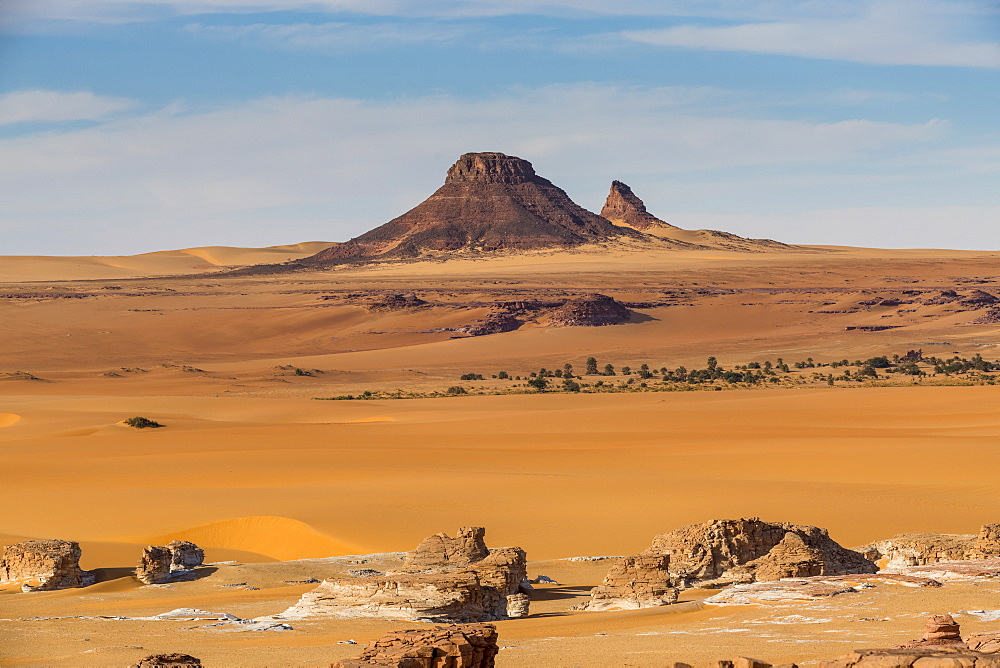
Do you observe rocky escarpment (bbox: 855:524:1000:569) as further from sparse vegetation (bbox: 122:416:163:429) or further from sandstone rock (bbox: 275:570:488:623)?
sparse vegetation (bbox: 122:416:163:429)

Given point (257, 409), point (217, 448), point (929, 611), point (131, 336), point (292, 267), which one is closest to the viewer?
point (929, 611)

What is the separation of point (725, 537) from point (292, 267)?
15122 cm

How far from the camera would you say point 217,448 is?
30.9 meters

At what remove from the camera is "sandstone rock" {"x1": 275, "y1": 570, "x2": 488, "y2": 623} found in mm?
10695

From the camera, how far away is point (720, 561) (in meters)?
13.1

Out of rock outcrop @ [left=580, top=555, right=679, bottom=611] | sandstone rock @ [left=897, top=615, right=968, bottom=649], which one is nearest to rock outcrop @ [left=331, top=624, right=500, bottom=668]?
sandstone rock @ [left=897, top=615, right=968, bottom=649]

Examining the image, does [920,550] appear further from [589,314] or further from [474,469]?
[589,314]

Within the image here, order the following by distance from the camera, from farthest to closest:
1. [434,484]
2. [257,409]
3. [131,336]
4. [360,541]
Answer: [131,336]
[257,409]
[434,484]
[360,541]

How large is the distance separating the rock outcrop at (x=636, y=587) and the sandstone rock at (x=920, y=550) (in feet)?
10.0

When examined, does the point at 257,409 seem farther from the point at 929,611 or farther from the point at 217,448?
the point at 929,611

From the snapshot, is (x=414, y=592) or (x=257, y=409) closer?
(x=414, y=592)

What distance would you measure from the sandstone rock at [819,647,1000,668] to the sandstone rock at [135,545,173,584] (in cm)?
961

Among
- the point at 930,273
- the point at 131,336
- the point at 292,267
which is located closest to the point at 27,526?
the point at 131,336

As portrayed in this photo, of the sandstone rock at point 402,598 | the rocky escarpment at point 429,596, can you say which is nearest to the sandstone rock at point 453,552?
the rocky escarpment at point 429,596
